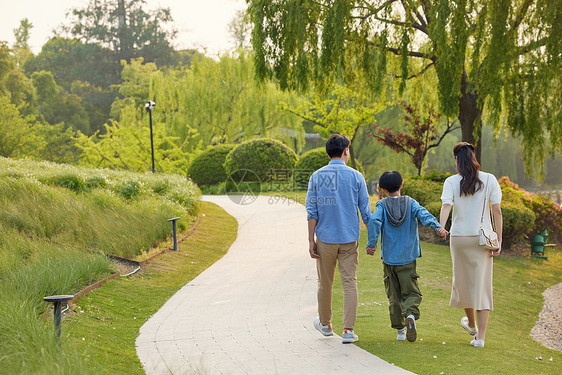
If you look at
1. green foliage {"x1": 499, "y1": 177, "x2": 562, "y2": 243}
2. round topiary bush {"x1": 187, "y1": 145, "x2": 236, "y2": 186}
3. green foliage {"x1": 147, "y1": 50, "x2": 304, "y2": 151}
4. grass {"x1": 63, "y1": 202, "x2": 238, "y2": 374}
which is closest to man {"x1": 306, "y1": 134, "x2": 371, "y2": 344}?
grass {"x1": 63, "y1": 202, "x2": 238, "y2": 374}

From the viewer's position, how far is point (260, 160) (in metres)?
23.3

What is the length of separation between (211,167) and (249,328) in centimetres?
2012

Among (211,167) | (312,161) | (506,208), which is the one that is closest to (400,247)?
(506,208)

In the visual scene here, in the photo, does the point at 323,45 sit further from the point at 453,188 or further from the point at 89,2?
the point at 89,2

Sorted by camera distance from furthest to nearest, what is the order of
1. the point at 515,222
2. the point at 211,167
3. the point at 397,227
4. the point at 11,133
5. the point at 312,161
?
the point at 11,133 → the point at 211,167 → the point at 312,161 → the point at 515,222 → the point at 397,227

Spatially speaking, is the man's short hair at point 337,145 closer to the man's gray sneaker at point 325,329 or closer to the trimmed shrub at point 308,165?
the man's gray sneaker at point 325,329

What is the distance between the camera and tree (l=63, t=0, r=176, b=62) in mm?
49188

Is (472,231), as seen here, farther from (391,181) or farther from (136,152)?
(136,152)

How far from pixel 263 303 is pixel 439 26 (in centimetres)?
750

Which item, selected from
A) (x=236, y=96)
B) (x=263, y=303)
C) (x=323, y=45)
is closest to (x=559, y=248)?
(x=323, y=45)

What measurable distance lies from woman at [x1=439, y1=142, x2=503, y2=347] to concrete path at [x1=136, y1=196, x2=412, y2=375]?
46.2 inches

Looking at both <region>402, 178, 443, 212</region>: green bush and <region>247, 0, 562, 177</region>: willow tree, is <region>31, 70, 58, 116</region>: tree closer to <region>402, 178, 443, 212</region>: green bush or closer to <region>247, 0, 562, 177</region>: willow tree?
<region>247, 0, 562, 177</region>: willow tree

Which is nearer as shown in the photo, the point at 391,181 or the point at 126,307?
the point at 391,181

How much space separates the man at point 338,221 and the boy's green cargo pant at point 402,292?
381mm
